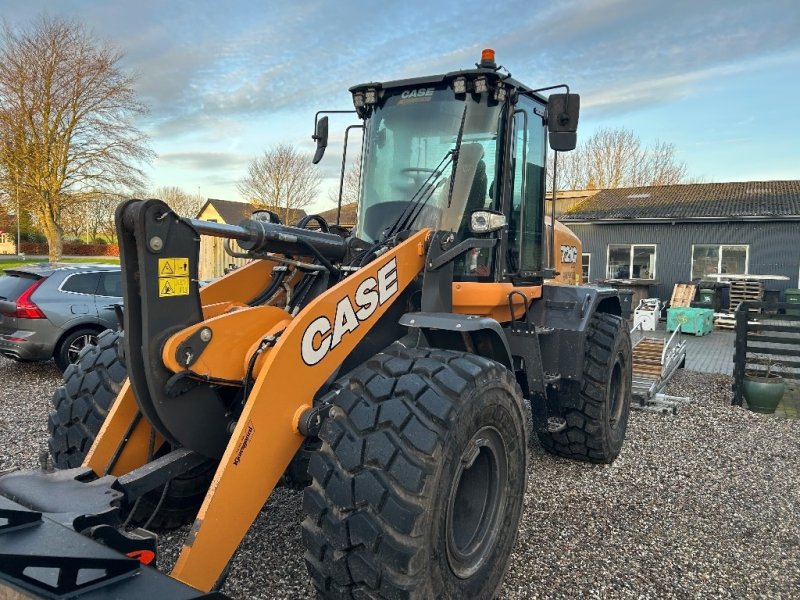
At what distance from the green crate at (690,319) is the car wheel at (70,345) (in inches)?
550

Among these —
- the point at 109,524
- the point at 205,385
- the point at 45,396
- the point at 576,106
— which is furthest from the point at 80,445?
the point at 45,396

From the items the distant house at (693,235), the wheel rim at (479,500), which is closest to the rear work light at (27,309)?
the wheel rim at (479,500)

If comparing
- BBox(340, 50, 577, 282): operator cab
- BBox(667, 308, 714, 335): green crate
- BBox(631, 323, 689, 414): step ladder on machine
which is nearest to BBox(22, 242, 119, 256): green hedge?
BBox(667, 308, 714, 335): green crate

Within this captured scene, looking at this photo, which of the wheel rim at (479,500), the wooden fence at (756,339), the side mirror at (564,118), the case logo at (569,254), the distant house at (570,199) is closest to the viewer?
the wheel rim at (479,500)

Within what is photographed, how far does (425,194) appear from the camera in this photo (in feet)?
12.4

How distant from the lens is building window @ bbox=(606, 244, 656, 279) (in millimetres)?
21672

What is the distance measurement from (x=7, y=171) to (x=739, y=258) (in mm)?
26160

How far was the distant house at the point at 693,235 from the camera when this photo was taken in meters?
19.6

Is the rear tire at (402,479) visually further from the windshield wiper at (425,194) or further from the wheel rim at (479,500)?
the windshield wiper at (425,194)

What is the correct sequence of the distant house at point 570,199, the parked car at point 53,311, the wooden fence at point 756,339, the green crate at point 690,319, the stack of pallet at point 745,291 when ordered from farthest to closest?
the distant house at point 570,199 < the stack of pallet at point 745,291 < the green crate at point 690,319 < the parked car at point 53,311 < the wooden fence at point 756,339

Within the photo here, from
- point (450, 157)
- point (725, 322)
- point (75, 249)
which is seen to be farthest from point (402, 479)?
point (75, 249)

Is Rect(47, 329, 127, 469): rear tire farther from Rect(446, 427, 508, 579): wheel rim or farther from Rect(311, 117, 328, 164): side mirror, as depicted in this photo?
Rect(311, 117, 328, 164): side mirror

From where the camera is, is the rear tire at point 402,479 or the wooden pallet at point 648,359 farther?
the wooden pallet at point 648,359

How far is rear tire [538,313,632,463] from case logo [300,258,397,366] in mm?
2517
